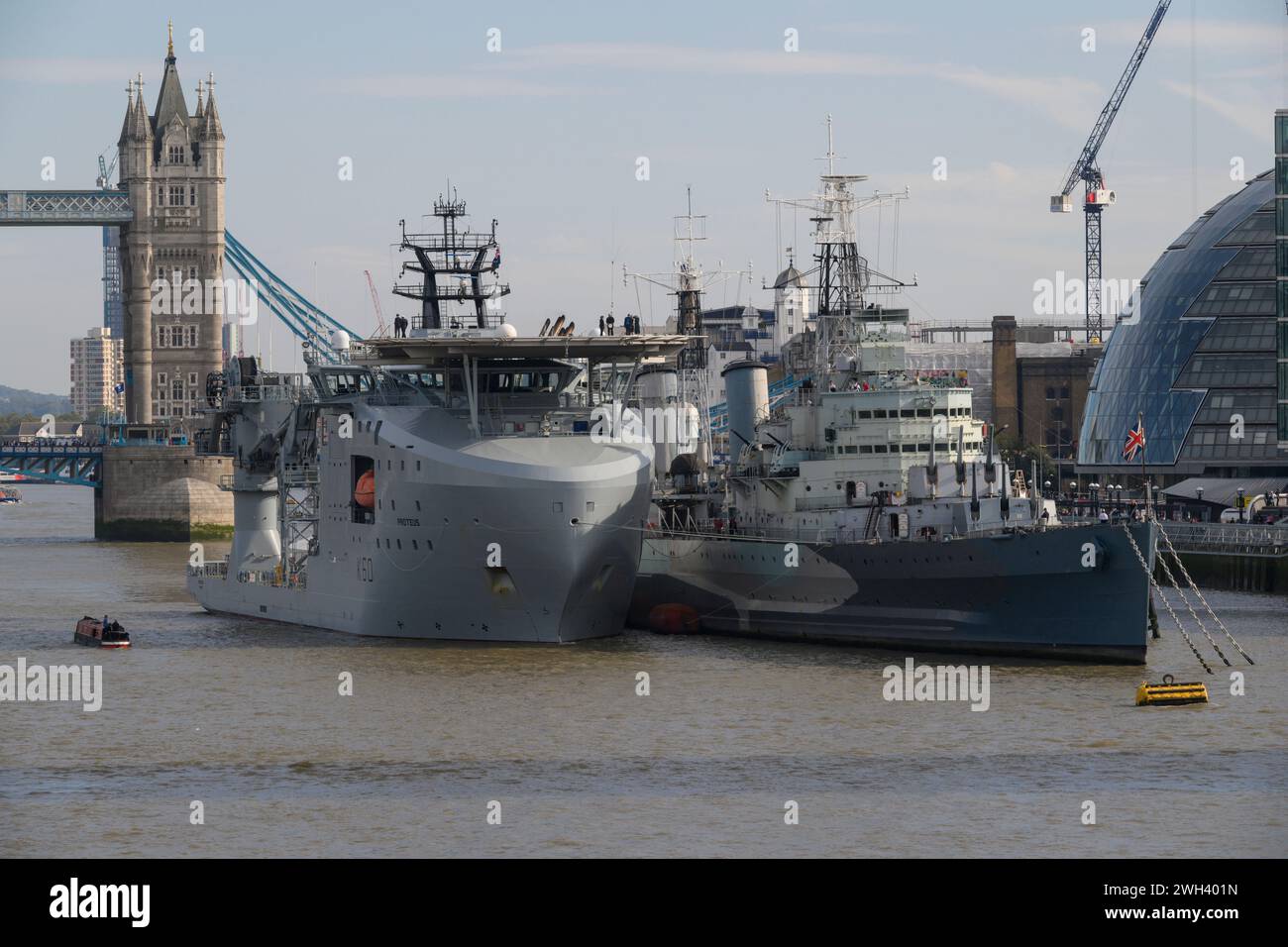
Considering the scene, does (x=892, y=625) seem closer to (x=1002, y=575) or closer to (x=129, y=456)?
(x=1002, y=575)

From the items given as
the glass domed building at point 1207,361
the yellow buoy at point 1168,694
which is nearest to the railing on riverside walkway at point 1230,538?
the glass domed building at point 1207,361

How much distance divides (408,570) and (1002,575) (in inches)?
635

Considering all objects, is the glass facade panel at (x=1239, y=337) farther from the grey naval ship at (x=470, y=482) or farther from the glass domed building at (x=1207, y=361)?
the grey naval ship at (x=470, y=482)

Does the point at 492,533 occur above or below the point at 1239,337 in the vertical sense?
below

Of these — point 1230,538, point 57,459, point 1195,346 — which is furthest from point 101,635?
point 57,459

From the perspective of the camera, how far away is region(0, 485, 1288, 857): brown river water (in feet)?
101

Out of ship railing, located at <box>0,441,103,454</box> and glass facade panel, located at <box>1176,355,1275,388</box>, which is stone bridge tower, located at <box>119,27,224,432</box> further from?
glass facade panel, located at <box>1176,355,1275,388</box>

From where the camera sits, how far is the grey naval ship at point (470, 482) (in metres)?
51.3

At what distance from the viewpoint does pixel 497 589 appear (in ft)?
172

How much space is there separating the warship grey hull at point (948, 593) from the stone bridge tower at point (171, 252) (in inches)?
3992

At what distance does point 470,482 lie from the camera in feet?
167

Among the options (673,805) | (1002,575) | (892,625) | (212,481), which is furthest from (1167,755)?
(212,481)

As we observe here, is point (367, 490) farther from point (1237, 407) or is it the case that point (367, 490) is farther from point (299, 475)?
point (1237, 407)

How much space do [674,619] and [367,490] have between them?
394 inches
